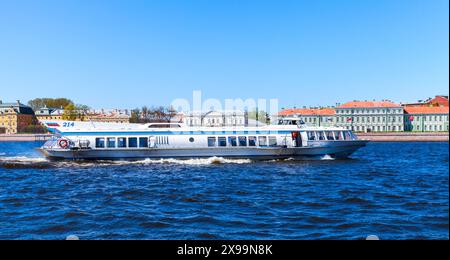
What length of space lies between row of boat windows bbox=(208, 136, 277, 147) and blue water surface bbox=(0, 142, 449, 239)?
507 centimetres

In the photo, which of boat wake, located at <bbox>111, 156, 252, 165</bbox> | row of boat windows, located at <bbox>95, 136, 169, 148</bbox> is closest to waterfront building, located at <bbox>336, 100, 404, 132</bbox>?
boat wake, located at <bbox>111, 156, 252, 165</bbox>

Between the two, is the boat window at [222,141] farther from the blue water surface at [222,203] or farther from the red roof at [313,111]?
the red roof at [313,111]

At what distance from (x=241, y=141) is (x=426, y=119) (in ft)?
308

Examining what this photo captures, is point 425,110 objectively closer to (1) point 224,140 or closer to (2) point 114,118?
(2) point 114,118

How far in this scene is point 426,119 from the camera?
107m

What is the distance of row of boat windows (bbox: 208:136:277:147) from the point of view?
29.0m

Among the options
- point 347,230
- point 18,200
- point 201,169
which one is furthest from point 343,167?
point 18,200

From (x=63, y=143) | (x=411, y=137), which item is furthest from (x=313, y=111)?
(x=63, y=143)

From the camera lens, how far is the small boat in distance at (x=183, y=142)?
28.0 metres

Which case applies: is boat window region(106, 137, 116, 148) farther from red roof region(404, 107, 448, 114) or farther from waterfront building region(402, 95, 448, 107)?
waterfront building region(402, 95, 448, 107)

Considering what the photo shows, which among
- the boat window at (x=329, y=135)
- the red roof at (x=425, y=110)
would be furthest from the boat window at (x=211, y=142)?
the red roof at (x=425, y=110)
